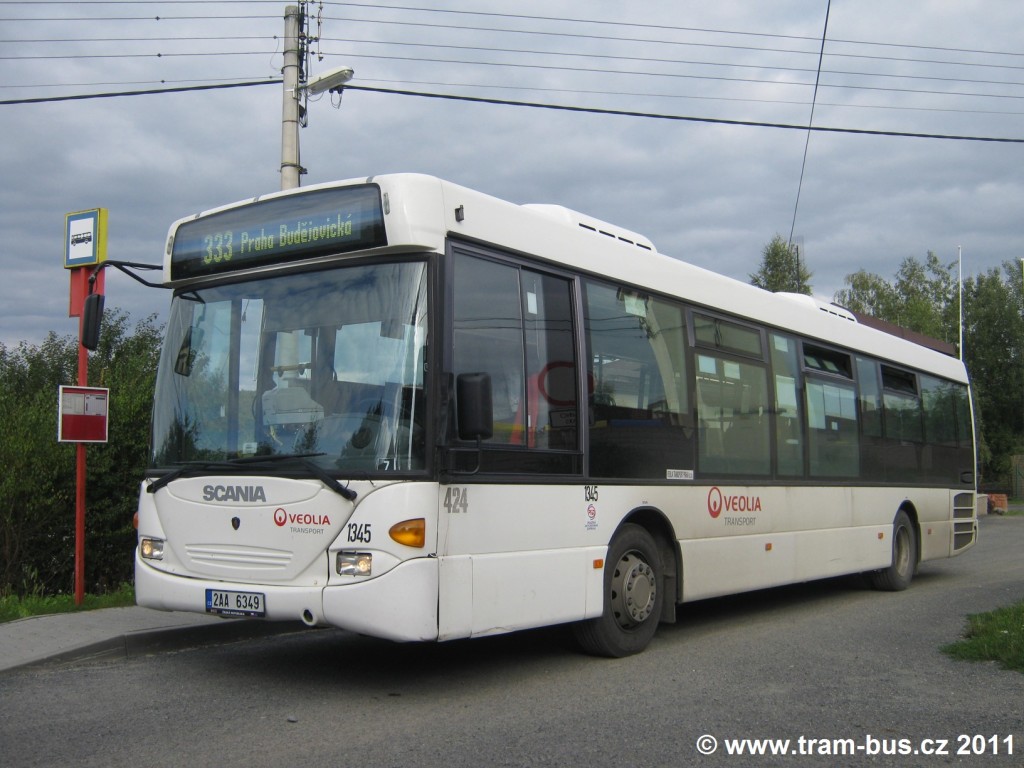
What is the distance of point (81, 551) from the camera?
945 cm

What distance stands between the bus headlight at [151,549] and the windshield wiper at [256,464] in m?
0.33

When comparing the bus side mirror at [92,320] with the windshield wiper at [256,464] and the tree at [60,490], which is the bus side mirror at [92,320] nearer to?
the windshield wiper at [256,464]

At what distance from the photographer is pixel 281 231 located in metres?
6.84

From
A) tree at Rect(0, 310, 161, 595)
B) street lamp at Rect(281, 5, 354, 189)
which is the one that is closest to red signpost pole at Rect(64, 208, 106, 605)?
tree at Rect(0, 310, 161, 595)

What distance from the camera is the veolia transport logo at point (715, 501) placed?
→ 29.2ft

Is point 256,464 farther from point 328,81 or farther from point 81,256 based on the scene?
point 328,81

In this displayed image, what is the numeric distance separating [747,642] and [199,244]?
534cm

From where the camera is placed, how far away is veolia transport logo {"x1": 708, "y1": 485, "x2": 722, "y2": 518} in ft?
29.2

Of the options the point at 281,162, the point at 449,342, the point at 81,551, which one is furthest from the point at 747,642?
the point at 281,162

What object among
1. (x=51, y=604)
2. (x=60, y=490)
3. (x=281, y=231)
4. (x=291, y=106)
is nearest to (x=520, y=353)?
(x=281, y=231)

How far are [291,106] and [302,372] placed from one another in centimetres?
832

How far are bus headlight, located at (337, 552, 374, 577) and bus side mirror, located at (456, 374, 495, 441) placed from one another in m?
0.90

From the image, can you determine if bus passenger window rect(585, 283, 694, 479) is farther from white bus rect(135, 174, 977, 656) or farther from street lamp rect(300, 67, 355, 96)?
street lamp rect(300, 67, 355, 96)

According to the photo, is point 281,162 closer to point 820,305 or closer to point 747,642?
point 820,305
